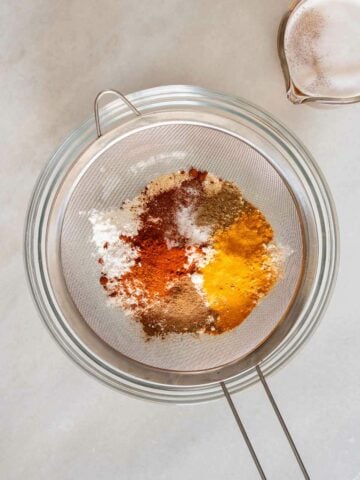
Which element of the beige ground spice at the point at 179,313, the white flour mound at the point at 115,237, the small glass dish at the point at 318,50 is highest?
the small glass dish at the point at 318,50

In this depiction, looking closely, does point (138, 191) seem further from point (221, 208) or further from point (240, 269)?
point (240, 269)

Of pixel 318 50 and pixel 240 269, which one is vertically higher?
pixel 318 50

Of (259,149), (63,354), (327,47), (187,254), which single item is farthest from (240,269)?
(327,47)

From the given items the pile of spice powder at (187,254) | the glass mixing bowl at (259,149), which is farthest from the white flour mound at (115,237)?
the glass mixing bowl at (259,149)

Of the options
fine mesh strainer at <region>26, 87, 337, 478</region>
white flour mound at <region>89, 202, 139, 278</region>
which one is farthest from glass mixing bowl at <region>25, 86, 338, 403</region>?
white flour mound at <region>89, 202, 139, 278</region>

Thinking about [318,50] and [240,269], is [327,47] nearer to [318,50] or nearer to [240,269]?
[318,50]

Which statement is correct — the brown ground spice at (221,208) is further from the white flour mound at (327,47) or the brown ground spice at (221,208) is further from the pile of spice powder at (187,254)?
the white flour mound at (327,47)

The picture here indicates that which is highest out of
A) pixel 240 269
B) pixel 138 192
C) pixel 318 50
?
pixel 318 50
